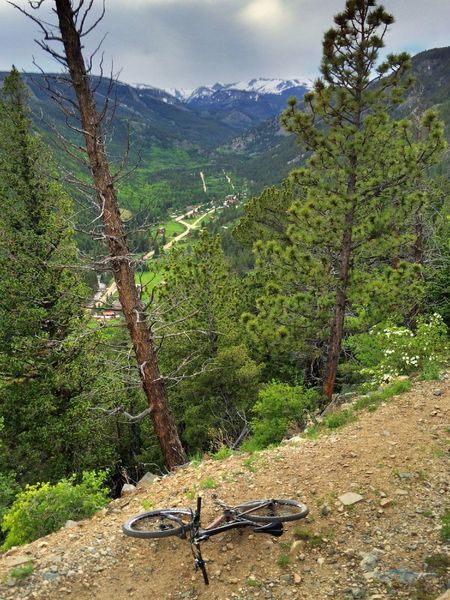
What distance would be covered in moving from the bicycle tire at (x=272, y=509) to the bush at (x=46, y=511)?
2968 millimetres

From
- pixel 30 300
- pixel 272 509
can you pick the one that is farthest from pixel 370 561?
pixel 30 300

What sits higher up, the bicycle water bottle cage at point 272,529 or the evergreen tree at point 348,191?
the evergreen tree at point 348,191

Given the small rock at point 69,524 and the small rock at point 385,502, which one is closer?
the small rock at point 385,502

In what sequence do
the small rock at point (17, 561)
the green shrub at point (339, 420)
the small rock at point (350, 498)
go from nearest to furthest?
the small rock at point (17, 561)
the small rock at point (350, 498)
the green shrub at point (339, 420)

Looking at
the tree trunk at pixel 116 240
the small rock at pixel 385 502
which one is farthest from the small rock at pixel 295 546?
the tree trunk at pixel 116 240

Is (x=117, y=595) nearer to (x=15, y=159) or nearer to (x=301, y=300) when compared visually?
(x=301, y=300)

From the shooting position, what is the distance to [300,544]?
5.62 m

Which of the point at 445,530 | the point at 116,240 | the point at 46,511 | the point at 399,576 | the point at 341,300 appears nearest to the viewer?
the point at 399,576

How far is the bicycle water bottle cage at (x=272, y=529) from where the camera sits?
18.5 feet

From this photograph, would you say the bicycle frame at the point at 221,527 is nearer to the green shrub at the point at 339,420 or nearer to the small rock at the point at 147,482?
the small rock at the point at 147,482

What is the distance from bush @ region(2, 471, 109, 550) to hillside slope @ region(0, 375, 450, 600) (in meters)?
0.55

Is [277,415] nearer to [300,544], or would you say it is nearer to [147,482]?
[147,482]

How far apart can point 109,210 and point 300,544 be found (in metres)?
6.83

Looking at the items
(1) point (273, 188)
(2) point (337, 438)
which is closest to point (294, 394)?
(2) point (337, 438)
